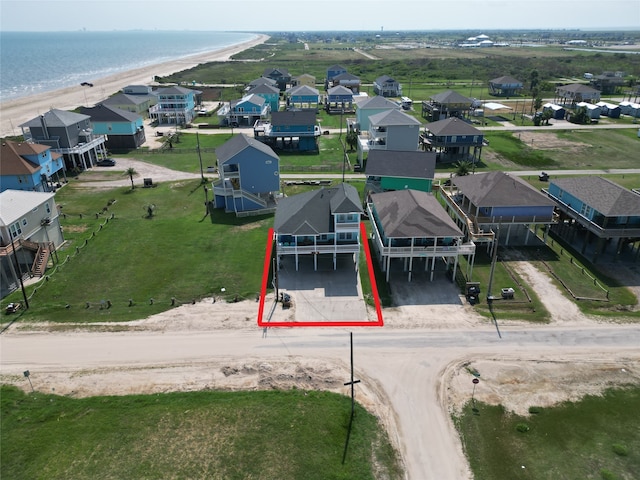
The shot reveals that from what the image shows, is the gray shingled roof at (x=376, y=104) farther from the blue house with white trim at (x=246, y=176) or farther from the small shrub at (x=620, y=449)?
the small shrub at (x=620, y=449)

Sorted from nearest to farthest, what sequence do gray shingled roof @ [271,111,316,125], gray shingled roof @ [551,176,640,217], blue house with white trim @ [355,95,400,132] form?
1. gray shingled roof @ [551,176,640,217]
2. gray shingled roof @ [271,111,316,125]
3. blue house with white trim @ [355,95,400,132]

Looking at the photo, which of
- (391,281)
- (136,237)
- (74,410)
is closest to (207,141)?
(136,237)

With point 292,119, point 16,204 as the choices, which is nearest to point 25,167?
point 16,204

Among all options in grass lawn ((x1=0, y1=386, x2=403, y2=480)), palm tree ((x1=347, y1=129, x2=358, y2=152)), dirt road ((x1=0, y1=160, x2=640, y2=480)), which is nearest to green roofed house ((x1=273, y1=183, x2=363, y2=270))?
dirt road ((x1=0, y1=160, x2=640, y2=480))

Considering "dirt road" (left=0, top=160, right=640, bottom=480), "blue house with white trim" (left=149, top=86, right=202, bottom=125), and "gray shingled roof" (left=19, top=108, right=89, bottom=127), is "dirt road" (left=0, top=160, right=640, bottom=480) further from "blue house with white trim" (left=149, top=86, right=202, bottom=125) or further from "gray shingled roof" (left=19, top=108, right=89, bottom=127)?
"blue house with white trim" (left=149, top=86, right=202, bottom=125)

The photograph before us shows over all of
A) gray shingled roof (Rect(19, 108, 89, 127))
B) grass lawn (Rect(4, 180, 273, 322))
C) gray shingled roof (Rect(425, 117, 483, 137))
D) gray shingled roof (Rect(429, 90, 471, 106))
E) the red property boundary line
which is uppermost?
gray shingled roof (Rect(19, 108, 89, 127))

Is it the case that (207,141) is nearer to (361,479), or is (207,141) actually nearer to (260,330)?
(260,330)

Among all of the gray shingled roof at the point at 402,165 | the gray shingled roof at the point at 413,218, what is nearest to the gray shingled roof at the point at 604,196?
the gray shingled roof at the point at 402,165

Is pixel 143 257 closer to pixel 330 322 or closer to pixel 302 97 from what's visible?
pixel 330 322
